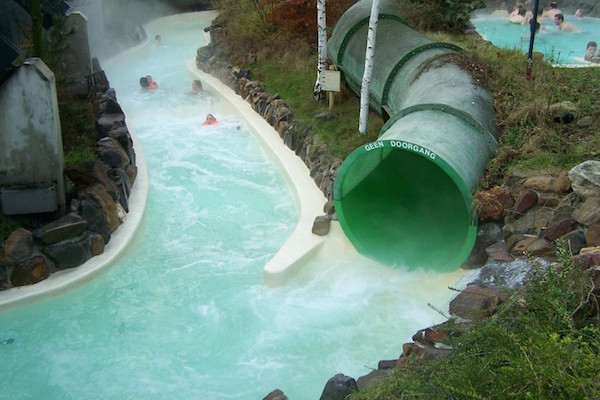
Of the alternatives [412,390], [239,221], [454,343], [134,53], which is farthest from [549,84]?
[134,53]

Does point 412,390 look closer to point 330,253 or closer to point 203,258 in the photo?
point 330,253

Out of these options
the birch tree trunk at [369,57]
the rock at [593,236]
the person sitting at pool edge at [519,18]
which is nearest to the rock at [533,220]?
the rock at [593,236]

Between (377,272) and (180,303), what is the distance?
2294 mm

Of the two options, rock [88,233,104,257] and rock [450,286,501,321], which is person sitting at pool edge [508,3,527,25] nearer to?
rock [450,286,501,321]

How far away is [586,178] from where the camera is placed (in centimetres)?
678

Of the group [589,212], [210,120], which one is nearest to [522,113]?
[589,212]

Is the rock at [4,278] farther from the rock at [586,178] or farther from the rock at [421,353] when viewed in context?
the rock at [586,178]

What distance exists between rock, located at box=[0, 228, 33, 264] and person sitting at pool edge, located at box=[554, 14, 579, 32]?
688 inches

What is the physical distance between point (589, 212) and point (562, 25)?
1579cm

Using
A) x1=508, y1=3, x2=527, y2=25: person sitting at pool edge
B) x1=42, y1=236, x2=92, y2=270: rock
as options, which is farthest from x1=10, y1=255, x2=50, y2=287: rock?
x1=508, y1=3, x2=527, y2=25: person sitting at pool edge

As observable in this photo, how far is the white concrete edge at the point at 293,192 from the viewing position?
8.01 metres

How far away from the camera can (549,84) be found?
9.19 meters

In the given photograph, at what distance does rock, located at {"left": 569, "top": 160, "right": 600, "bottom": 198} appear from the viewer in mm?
6699

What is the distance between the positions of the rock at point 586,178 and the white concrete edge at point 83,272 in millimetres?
5424
